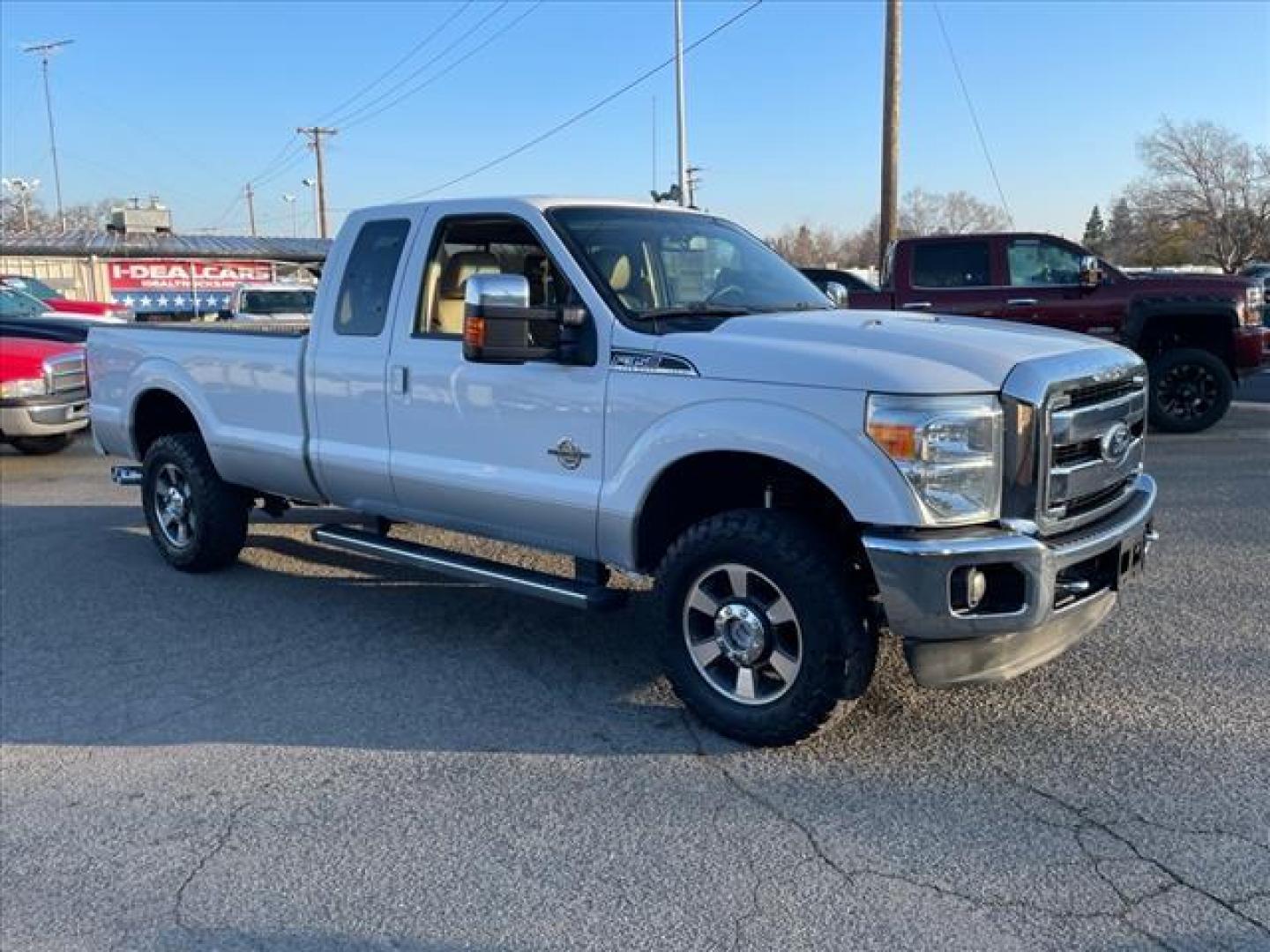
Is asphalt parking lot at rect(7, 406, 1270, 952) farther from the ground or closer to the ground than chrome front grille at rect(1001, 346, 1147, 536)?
closer to the ground

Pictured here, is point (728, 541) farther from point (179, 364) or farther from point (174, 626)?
point (179, 364)

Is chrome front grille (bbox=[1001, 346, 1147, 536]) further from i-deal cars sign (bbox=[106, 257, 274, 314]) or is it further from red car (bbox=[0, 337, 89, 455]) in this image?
i-deal cars sign (bbox=[106, 257, 274, 314])

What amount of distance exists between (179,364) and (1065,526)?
16.3 ft

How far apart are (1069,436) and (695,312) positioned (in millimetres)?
1553

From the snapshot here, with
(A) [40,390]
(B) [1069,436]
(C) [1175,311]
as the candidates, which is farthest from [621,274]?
(A) [40,390]

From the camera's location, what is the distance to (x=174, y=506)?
6.69 m

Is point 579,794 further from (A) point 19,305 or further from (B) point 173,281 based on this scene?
(B) point 173,281

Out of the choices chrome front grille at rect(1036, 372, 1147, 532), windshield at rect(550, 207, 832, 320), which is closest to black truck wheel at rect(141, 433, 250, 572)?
windshield at rect(550, 207, 832, 320)

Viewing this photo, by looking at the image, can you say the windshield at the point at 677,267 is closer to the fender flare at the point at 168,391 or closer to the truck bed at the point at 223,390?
the truck bed at the point at 223,390

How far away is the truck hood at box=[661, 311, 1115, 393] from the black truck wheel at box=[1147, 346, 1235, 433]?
746 centimetres

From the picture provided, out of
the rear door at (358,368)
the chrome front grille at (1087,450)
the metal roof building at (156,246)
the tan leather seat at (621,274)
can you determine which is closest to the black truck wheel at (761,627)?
the chrome front grille at (1087,450)

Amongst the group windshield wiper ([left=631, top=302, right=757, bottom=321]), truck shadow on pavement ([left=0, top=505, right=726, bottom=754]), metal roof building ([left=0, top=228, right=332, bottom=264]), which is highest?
metal roof building ([left=0, top=228, right=332, bottom=264])

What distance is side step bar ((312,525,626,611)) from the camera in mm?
4422

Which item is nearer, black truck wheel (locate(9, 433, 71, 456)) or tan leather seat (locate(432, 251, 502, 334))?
tan leather seat (locate(432, 251, 502, 334))
